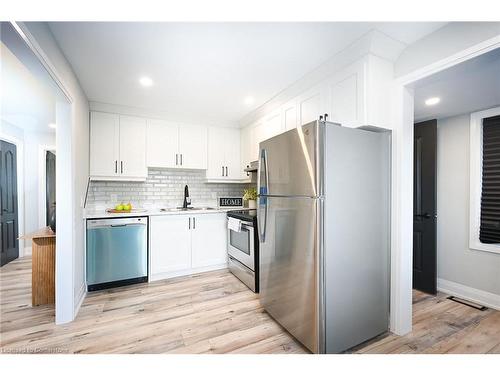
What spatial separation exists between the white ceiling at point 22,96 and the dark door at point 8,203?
0.58 m

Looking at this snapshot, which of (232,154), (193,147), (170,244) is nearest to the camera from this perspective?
(170,244)

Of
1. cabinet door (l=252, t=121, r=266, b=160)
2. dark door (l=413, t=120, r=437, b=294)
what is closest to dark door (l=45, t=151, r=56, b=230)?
cabinet door (l=252, t=121, r=266, b=160)

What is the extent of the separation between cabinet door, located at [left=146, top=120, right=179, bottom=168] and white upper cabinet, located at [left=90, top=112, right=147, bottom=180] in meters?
0.08

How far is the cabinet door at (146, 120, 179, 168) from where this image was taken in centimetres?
332

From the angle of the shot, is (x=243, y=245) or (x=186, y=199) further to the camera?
(x=186, y=199)

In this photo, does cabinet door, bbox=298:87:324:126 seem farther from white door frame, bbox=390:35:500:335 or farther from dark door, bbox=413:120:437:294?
dark door, bbox=413:120:437:294

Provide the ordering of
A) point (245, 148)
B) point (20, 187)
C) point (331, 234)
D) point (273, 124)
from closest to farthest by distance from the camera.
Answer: point (331, 234) → point (273, 124) → point (245, 148) → point (20, 187)

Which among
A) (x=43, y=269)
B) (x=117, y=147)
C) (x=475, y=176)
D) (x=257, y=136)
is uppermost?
(x=257, y=136)

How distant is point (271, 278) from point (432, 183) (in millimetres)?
2287

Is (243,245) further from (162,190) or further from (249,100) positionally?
(249,100)

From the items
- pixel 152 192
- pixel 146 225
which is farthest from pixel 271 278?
pixel 152 192

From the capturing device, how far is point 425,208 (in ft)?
8.98

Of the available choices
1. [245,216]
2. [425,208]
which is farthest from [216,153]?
[425,208]

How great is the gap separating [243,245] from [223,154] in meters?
1.69
